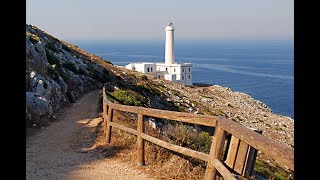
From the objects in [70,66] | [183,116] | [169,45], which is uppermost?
[169,45]

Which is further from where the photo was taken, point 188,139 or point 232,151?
point 188,139

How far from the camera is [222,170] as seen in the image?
16.4ft

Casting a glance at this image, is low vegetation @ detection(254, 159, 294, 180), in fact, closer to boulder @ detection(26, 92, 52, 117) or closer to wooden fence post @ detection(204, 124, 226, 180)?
boulder @ detection(26, 92, 52, 117)

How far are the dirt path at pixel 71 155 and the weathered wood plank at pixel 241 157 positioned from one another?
2981mm

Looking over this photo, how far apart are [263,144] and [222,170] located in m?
1.04

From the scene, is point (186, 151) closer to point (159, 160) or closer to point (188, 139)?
point (159, 160)

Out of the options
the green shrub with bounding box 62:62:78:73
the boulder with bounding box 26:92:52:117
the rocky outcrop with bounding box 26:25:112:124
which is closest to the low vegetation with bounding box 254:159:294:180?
the boulder with bounding box 26:92:52:117

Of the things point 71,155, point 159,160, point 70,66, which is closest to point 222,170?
point 159,160

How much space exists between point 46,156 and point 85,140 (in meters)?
2.23

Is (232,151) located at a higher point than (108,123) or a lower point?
higher

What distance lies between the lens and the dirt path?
321 inches

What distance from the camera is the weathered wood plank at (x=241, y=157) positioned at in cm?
483
